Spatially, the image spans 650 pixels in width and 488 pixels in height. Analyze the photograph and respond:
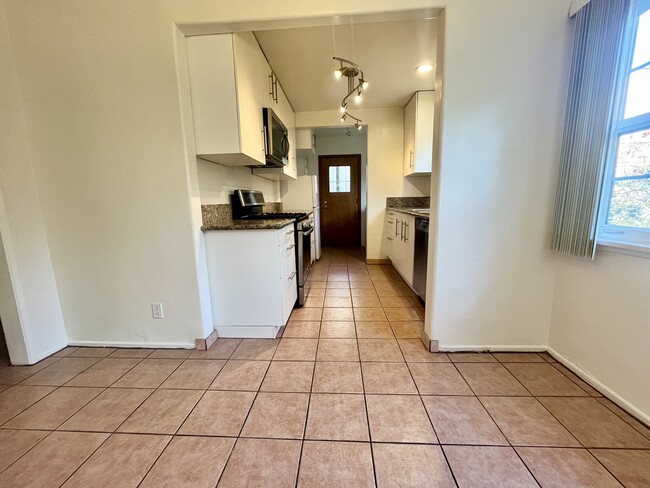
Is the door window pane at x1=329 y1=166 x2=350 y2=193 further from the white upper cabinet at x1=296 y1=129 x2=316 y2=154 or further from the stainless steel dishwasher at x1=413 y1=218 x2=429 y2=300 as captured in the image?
the stainless steel dishwasher at x1=413 y1=218 x2=429 y2=300

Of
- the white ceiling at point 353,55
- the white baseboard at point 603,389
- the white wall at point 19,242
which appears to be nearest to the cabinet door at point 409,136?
the white ceiling at point 353,55

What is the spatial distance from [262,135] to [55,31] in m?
1.36

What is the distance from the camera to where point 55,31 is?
1.62 m

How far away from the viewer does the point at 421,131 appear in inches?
134

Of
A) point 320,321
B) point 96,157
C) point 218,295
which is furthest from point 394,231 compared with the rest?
point 96,157

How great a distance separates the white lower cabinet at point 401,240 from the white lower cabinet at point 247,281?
145 centimetres

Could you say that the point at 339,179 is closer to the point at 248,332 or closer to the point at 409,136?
the point at 409,136

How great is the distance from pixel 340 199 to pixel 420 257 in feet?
11.7

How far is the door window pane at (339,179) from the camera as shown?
226 inches

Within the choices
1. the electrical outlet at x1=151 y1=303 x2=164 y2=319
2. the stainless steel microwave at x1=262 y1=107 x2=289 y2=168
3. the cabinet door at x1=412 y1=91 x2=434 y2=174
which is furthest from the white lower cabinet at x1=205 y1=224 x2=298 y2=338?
the cabinet door at x1=412 y1=91 x2=434 y2=174

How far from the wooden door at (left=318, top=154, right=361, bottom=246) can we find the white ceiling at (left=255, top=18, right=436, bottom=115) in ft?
7.38

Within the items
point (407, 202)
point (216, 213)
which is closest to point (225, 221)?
point (216, 213)

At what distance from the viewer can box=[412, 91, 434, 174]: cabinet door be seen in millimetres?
3326

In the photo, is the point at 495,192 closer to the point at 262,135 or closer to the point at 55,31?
the point at 262,135
